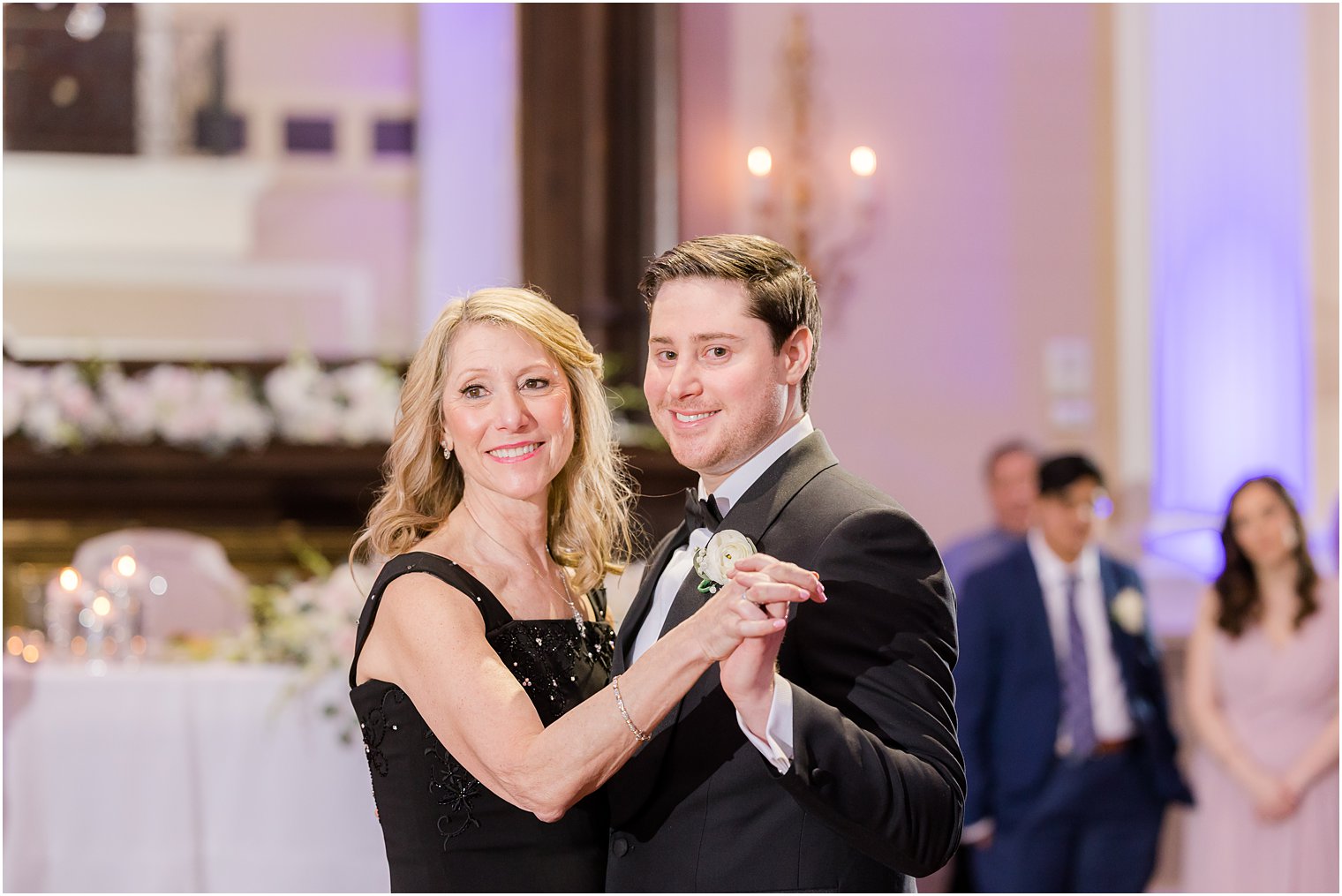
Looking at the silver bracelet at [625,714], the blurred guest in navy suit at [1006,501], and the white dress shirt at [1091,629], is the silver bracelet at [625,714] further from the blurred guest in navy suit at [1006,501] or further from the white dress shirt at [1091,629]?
the blurred guest in navy suit at [1006,501]

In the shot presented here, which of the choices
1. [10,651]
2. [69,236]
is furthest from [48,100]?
[10,651]

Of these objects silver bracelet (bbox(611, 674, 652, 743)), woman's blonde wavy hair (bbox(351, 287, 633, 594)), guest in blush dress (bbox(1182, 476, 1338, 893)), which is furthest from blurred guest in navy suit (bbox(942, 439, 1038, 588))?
silver bracelet (bbox(611, 674, 652, 743))

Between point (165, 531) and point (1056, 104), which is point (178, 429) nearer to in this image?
point (165, 531)

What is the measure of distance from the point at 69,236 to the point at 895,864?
6.58 metres

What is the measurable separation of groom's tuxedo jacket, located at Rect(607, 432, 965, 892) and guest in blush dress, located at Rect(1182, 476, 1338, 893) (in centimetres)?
371

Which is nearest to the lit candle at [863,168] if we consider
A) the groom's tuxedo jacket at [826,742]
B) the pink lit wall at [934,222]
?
the pink lit wall at [934,222]

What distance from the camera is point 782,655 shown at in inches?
87.4

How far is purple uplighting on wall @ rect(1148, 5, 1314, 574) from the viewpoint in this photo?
716 centimetres

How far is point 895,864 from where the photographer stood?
2188 millimetres

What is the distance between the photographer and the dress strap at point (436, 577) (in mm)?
2560

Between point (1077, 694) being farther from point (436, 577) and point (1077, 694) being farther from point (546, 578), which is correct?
point (436, 577)

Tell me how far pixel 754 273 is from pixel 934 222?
543cm

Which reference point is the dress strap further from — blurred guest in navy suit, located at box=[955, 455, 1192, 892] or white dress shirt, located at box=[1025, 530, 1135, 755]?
white dress shirt, located at box=[1025, 530, 1135, 755]

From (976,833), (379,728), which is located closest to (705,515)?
(379,728)
